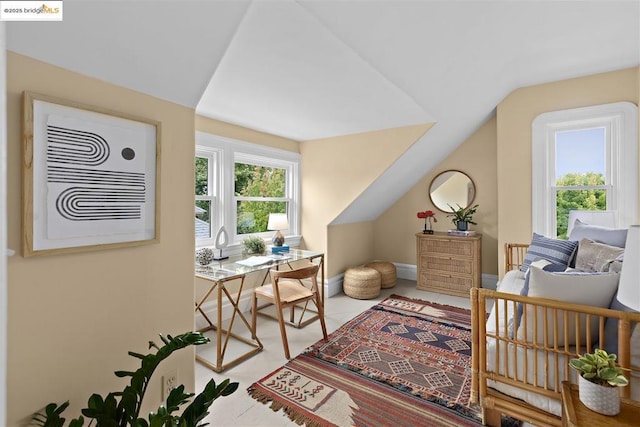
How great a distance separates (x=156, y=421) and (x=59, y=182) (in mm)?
914

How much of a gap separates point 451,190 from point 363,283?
1943mm

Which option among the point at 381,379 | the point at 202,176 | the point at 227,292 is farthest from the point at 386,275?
the point at 202,176

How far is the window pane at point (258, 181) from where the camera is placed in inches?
133

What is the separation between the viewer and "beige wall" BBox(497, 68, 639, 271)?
9.87 feet

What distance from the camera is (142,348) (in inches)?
53.9

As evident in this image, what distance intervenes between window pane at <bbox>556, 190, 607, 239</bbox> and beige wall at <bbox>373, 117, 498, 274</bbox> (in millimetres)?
822

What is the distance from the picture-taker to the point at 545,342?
4.52ft

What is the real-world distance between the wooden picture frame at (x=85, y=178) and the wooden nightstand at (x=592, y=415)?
1.86 m

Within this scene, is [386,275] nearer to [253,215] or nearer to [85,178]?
[253,215]

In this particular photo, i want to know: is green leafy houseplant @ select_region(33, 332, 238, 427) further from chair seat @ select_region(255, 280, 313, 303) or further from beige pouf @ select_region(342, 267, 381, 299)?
beige pouf @ select_region(342, 267, 381, 299)

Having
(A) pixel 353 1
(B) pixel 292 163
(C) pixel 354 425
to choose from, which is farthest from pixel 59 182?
(B) pixel 292 163

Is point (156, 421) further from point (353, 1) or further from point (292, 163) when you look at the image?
point (292, 163)

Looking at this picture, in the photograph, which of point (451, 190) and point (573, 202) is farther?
point (451, 190)

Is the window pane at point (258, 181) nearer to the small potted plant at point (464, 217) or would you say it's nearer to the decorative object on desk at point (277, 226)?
the decorative object on desk at point (277, 226)
